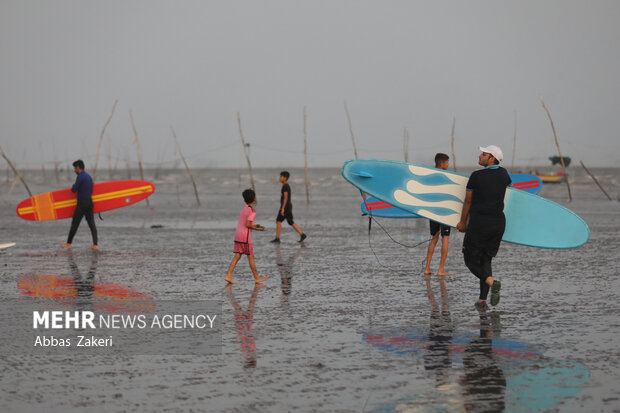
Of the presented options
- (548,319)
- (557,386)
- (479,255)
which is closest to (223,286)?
(479,255)

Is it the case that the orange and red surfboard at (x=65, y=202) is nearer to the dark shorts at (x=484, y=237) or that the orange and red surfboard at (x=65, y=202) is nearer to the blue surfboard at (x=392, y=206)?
the blue surfboard at (x=392, y=206)

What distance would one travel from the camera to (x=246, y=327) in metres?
6.87

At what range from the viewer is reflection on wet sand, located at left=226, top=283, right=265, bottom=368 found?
576 cm

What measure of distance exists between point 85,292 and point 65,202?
8.44 meters

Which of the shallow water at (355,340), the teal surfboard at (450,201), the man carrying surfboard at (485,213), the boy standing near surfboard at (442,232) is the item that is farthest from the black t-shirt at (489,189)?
the boy standing near surfboard at (442,232)

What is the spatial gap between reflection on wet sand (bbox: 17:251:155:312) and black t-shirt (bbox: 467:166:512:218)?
11.7 ft

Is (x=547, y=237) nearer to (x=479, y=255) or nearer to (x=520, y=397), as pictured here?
(x=479, y=255)

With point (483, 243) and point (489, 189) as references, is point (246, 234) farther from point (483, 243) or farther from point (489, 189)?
point (489, 189)

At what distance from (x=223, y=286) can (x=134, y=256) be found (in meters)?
4.07

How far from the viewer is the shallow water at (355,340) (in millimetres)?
4734

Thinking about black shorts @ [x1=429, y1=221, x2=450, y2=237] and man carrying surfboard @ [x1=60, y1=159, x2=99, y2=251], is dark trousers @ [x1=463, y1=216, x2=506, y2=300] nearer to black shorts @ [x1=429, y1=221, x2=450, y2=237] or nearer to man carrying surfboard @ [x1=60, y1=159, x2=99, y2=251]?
black shorts @ [x1=429, y1=221, x2=450, y2=237]

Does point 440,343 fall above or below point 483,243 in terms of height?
below

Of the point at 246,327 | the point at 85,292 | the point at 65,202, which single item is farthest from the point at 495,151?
the point at 65,202

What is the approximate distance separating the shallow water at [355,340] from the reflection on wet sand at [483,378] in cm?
1
